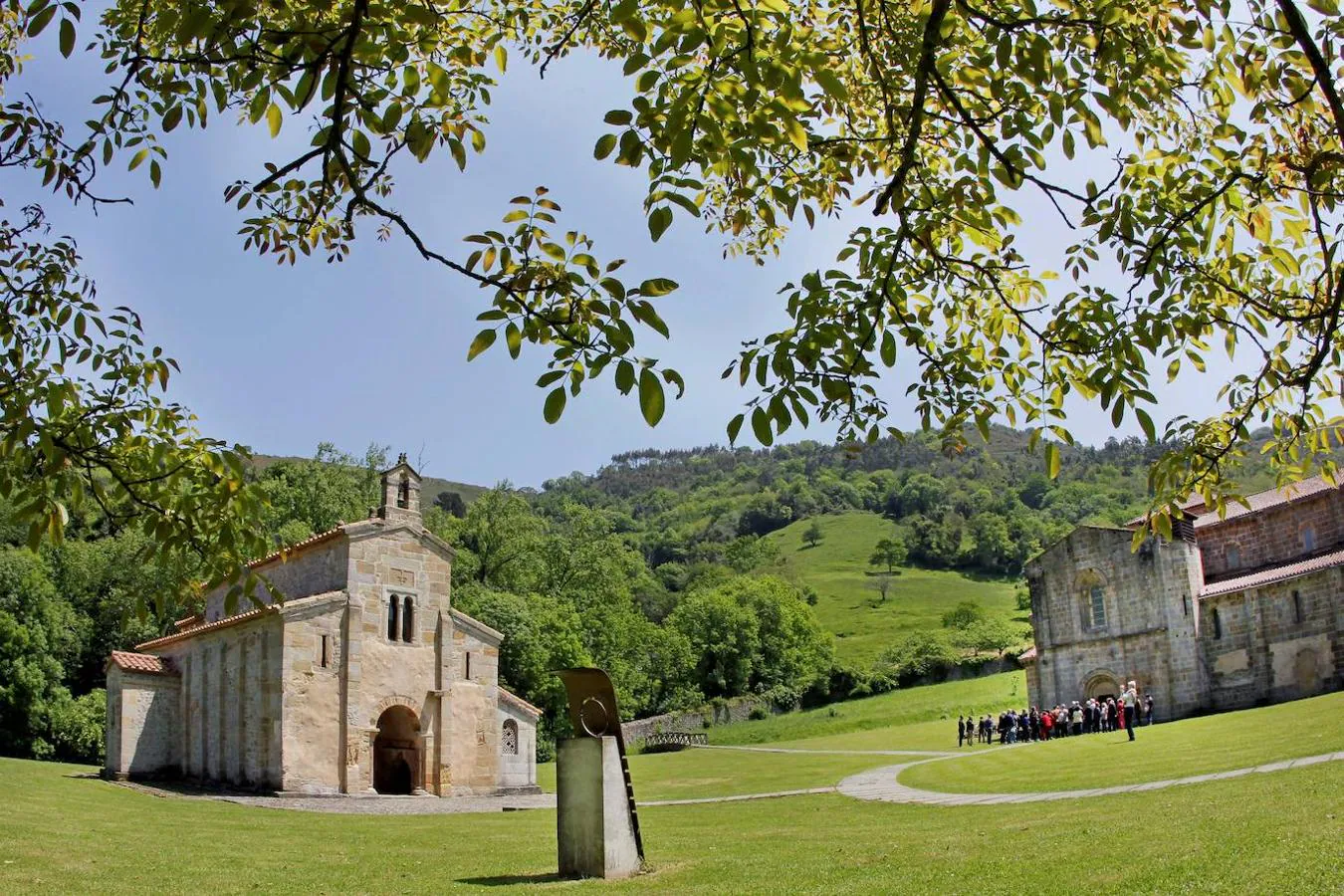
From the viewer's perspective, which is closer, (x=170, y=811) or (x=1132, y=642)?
(x=170, y=811)

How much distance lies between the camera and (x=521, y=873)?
1393cm

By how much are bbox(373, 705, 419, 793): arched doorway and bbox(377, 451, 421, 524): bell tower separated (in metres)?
5.71

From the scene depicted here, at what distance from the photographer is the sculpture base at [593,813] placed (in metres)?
13.2

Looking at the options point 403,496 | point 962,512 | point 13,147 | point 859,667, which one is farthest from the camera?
point 962,512

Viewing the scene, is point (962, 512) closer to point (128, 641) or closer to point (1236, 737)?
point (128, 641)

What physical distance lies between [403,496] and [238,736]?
8.20m

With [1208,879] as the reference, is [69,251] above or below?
above

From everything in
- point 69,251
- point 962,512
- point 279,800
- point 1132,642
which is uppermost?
point 962,512

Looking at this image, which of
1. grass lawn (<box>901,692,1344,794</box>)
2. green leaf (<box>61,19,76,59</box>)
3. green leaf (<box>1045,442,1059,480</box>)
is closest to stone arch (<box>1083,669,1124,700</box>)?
grass lawn (<box>901,692,1344,794</box>)

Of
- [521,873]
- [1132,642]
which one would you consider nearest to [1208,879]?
[521,873]

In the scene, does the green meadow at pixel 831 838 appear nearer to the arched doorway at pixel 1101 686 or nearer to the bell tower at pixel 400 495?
the bell tower at pixel 400 495

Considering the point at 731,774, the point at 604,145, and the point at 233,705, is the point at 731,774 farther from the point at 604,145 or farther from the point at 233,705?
the point at 604,145

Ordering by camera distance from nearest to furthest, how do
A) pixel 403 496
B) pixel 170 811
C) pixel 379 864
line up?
pixel 379 864, pixel 170 811, pixel 403 496

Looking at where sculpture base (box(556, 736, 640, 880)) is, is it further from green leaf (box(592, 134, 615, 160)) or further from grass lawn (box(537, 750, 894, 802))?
grass lawn (box(537, 750, 894, 802))
